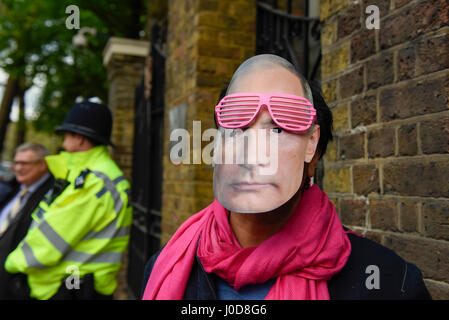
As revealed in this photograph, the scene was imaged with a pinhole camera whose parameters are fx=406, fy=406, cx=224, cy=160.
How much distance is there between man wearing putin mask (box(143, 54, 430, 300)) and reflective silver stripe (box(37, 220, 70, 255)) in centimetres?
156

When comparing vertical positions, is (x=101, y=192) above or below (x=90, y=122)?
below

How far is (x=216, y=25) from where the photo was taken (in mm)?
2998

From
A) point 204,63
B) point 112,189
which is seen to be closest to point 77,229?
point 112,189

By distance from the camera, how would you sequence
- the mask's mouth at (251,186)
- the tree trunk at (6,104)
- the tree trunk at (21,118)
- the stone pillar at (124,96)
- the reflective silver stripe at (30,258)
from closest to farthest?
1. the mask's mouth at (251,186)
2. the reflective silver stripe at (30,258)
3. the stone pillar at (124,96)
4. the tree trunk at (6,104)
5. the tree trunk at (21,118)

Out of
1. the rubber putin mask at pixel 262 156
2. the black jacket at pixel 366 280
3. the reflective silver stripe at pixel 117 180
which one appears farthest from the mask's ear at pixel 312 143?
the reflective silver stripe at pixel 117 180

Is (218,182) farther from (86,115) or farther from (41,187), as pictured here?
(41,187)

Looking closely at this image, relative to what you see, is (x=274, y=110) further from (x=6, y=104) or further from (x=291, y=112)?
(x=6, y=104)

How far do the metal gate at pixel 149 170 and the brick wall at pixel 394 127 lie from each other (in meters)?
2.63

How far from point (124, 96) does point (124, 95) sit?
0.05 ft

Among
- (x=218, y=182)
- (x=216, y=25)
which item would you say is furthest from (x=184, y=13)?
(x=218, y=182)

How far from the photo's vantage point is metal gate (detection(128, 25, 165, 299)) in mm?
4352

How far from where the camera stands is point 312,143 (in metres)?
1.15

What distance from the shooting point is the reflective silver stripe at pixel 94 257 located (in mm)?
2639

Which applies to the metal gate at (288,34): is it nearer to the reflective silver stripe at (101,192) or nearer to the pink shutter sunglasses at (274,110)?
the reflective silver stripe at (101,192)
